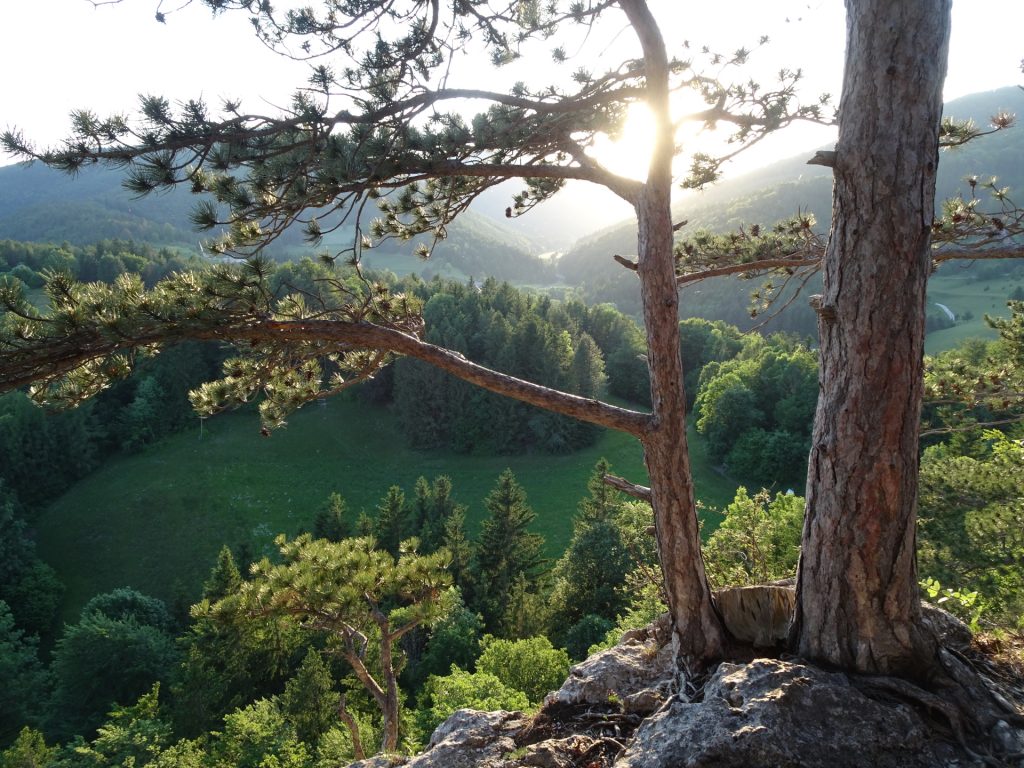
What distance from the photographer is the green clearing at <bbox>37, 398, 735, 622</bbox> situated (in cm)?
3284

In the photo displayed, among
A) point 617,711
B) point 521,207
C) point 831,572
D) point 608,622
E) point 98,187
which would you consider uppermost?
point 98,187

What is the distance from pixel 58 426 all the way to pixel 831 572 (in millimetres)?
47174

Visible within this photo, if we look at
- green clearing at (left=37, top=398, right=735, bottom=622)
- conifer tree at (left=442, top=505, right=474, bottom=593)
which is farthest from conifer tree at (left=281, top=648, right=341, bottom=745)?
green clearing at (left=37, top=398, right=735, bottom=622)

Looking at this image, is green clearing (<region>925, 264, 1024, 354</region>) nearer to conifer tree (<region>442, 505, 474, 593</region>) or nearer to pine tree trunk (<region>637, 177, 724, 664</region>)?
conifer tree (<region>442, 505, 474, 593</region>)

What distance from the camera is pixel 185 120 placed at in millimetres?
3602

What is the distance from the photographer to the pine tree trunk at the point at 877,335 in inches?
122

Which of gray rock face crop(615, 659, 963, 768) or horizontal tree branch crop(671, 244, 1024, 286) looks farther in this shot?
horizontal tree branch crop(671, 244, 1024, 286)

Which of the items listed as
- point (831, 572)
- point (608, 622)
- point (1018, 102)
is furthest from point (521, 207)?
point (1018, 102)

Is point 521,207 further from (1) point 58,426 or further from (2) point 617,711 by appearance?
(1) point 58,426

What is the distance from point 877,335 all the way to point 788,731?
6.59 feet

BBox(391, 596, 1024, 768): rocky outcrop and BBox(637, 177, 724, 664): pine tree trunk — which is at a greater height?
BBox(637, 177, 724, 664): pine tree trunk

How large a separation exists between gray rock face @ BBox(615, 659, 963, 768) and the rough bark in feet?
2.64

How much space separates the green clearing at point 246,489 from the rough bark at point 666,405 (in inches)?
1125

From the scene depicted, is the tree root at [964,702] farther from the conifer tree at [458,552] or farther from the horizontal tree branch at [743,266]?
the conifer tree at [458,552]
